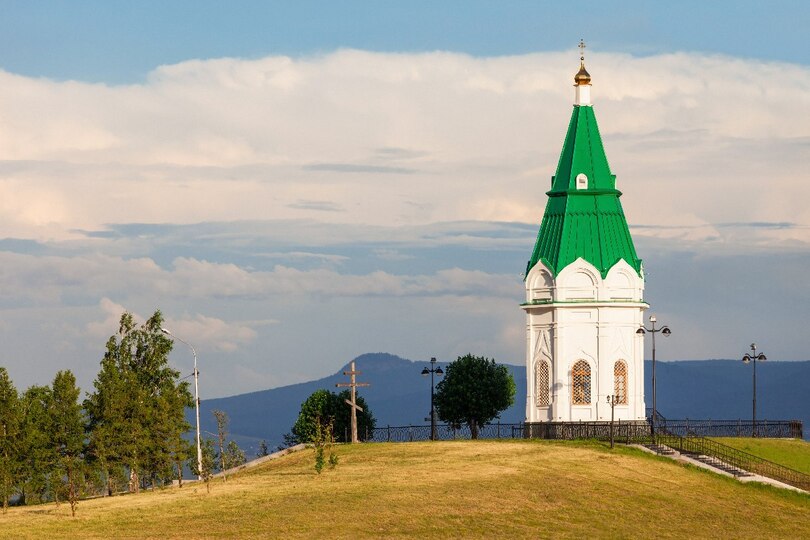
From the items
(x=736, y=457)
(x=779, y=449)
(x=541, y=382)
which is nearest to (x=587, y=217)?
(x=541, y=382)

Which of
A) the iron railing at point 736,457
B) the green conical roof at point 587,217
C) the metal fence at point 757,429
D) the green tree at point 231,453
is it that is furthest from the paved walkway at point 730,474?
the green tree at point 231,453

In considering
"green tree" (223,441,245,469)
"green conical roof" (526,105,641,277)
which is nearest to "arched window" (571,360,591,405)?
"green conical roof" (526,105,641,277)

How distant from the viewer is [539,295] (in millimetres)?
83125

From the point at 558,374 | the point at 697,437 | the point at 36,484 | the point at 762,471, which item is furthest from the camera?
the point at 558,374

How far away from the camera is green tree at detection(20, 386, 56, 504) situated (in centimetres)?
6341

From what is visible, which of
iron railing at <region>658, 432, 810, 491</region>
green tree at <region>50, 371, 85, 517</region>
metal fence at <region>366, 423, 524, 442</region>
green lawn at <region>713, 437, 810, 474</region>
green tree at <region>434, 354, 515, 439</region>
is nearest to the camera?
green tree at <region>50, 371, 85, 517</region>

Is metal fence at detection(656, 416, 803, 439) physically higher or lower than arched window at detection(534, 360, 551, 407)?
lower

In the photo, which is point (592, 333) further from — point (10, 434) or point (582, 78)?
point (10, 434)

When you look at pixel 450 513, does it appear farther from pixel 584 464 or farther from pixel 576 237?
pixel 576 237

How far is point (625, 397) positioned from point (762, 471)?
1460 centimetres

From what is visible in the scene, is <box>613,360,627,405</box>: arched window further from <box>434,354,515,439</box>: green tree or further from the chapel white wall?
<box>434,354,515,439</box>: green tree

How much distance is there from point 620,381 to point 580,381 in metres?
2.20

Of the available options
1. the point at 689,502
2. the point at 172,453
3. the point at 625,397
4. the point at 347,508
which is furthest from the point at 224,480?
the point at 625,397

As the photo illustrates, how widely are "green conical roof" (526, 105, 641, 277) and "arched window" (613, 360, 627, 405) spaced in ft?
16.9
